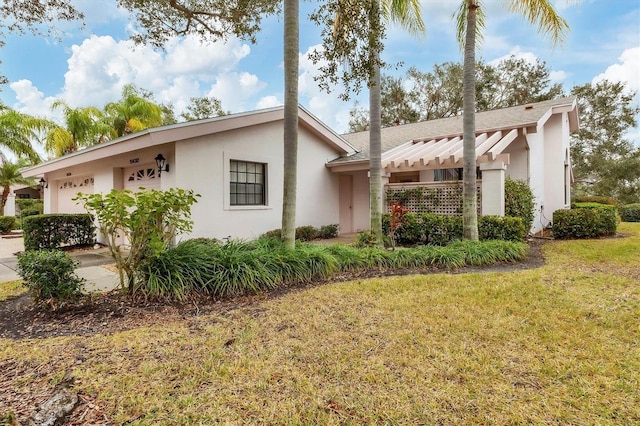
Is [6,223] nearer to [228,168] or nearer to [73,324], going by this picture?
[228,168]

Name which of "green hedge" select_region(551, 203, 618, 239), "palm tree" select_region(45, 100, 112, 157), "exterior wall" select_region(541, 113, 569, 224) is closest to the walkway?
"palm tree" select_region(45, 100, 112, 157)

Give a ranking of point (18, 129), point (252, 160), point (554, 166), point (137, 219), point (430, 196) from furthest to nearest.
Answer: point (18, 129) → point (554, 166) → point (430, 196) → point (252, 160) → point (137, 219)

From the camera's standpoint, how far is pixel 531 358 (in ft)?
11.3

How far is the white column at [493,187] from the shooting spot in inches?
398

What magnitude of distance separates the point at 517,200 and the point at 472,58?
4953mm

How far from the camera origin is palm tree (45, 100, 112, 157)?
66.6ft

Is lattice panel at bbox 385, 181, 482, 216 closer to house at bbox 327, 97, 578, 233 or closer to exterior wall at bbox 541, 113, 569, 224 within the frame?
house at bbox 327, 97, 578, 233

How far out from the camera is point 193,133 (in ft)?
29.6

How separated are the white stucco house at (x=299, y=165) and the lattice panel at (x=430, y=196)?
6.3 inches

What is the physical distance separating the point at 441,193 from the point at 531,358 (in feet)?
27.9

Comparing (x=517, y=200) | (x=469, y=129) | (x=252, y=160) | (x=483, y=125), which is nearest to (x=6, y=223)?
(x=252, y=160)

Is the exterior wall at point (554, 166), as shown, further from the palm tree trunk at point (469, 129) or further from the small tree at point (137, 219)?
the small tree at point (137, 219)

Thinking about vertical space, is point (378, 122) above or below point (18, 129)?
below

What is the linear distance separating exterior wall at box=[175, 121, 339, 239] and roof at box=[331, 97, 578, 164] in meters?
1.41
